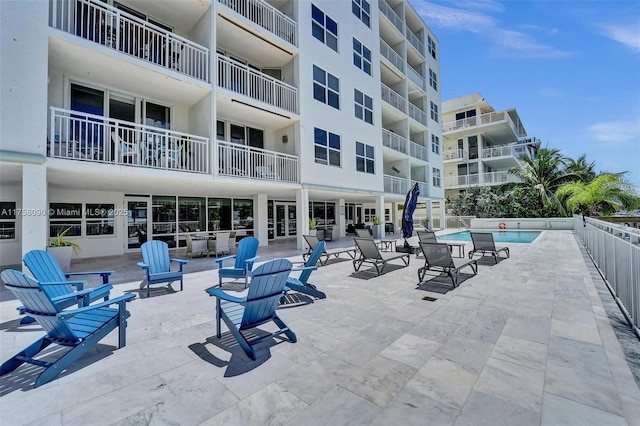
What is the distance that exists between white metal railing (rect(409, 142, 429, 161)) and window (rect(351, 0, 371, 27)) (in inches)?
363

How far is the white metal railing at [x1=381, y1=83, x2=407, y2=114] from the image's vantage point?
800 inches

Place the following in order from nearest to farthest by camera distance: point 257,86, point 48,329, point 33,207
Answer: point 48,329
point 33,207
point 257,86

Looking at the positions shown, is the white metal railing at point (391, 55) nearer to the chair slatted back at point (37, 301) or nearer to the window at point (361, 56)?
the window at point (361, 56)

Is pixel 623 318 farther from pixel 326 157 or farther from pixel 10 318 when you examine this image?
pixel 326 157

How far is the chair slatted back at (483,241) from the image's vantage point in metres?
9.70

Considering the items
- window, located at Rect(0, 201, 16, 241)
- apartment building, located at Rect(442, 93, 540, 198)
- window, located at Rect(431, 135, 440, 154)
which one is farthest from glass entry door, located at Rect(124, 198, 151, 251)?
apartment building, located at Rect(442, 93, 540, 198)

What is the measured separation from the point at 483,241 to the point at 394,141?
507 inches

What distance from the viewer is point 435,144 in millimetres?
26562

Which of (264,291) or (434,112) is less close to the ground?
(434,112)

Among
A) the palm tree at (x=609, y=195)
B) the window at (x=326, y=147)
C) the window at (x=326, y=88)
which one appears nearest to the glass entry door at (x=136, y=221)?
the window at (x=326, y=147)

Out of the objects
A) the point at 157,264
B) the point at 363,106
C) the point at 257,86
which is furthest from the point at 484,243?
the point at 363,106

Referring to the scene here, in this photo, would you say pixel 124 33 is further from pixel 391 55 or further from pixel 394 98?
pixel 391 55

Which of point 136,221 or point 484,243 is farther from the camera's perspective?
point 136,221

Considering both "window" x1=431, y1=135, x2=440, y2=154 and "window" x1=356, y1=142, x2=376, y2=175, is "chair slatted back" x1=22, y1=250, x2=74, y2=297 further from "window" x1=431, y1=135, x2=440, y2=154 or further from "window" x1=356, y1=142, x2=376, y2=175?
"window" x1=431, y1=135, x2=440, y2=154
